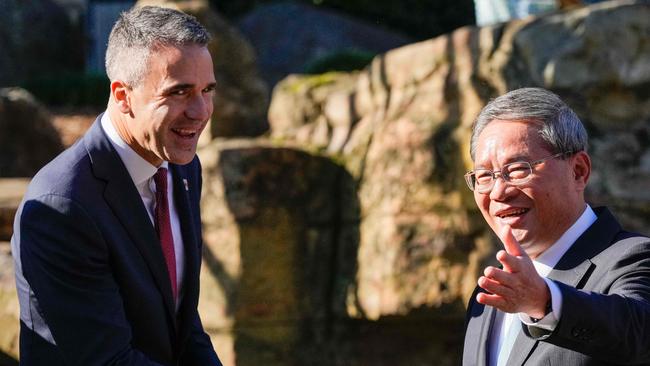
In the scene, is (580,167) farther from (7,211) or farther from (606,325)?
(7,211)

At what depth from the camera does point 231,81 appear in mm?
8672

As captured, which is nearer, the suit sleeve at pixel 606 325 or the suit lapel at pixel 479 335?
the suit sleeve at pixel 606 325

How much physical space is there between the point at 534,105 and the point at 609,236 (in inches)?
Answer: 15.7

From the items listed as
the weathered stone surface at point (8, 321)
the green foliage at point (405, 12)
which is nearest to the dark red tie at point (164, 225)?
the weathered stone surface at point (8, 321)

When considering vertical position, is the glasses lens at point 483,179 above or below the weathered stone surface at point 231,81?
above

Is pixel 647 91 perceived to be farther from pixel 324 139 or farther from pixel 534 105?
pixel 534 105

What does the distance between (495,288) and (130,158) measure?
1.24 metres

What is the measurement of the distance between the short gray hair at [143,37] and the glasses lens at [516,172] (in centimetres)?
90

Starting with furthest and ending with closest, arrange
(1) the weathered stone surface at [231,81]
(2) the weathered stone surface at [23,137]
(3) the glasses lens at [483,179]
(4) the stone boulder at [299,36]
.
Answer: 1. (4) the stone boulder at [299,36]
2. (2) the weathered stone surface at [23,137]
3. (1) the weathered stone surface at [231,81]
4. (3) the glasses lens at [483,179]

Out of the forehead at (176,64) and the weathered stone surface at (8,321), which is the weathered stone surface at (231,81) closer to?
the weathered stone surface at (8,321)

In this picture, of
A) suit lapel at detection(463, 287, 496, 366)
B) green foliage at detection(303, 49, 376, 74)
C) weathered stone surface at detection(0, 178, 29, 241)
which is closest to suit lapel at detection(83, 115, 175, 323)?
suit lapel at detection(463, 287, 496, 366)

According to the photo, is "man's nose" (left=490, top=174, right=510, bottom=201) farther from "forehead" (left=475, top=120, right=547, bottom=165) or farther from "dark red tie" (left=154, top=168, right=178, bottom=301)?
"dark red tie" (left=154, top=168, right=178, bottom=301)

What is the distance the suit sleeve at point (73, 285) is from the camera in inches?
115

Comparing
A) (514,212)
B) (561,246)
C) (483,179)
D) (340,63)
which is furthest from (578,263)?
(340,63)
